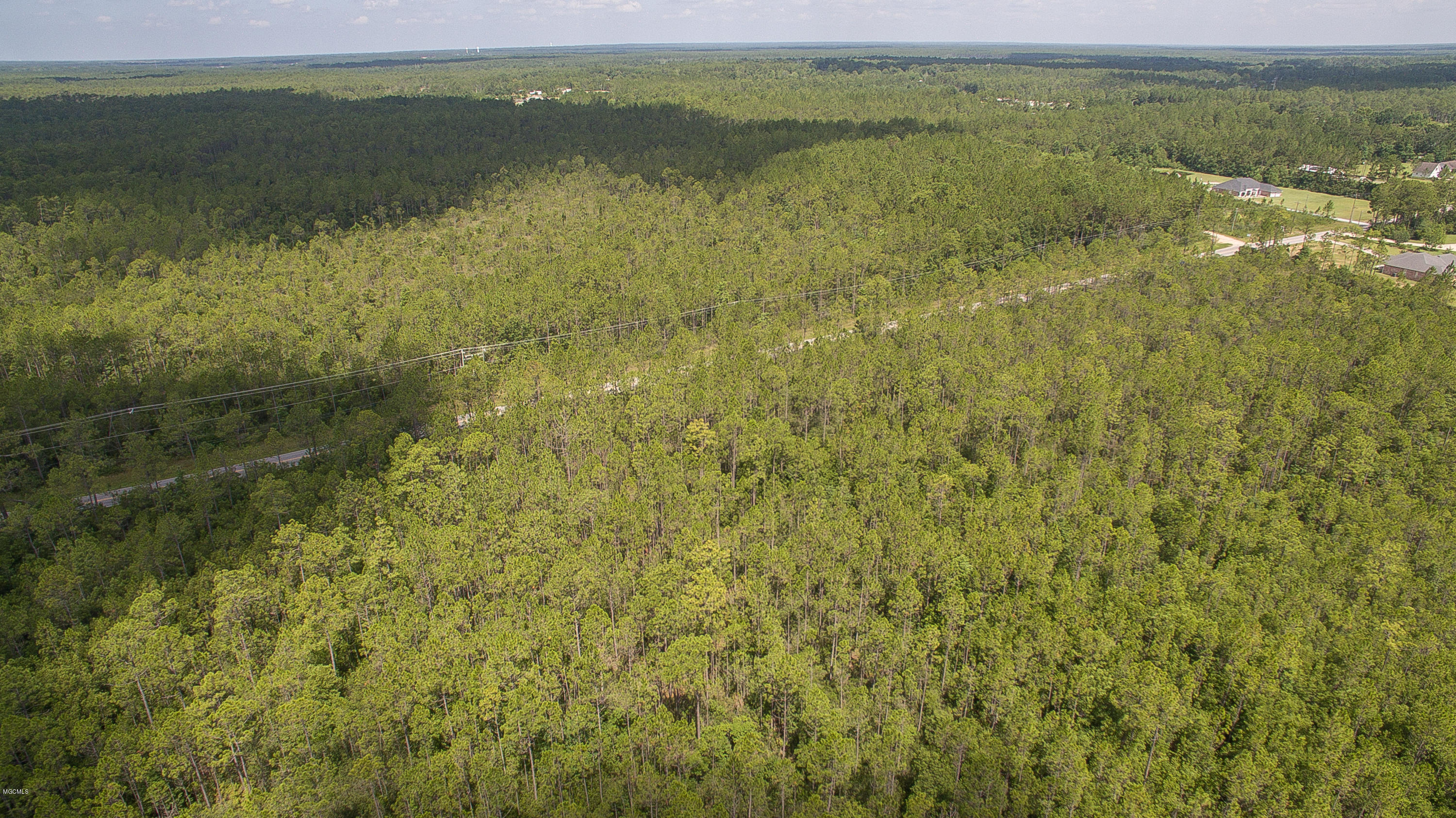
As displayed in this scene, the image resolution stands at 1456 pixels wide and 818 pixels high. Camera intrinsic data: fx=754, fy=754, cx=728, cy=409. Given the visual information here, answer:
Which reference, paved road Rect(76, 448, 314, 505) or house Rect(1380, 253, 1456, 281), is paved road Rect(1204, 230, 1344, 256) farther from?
paved road Rect(76, 448, 314, 505)

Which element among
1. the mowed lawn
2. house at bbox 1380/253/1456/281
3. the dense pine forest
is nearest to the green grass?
the dense pine forest

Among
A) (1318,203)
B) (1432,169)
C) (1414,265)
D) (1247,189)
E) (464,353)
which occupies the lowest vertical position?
(464,353)

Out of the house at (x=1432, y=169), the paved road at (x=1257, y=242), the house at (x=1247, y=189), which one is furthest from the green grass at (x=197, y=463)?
the house at (x=1432, y=169)

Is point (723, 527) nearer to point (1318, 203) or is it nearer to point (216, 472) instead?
point (216, 472)

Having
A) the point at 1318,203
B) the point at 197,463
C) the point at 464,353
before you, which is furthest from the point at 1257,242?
the point at 197,463

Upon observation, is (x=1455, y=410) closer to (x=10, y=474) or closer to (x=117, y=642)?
(x=117, y=642)

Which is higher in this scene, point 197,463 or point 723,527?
point 197,463

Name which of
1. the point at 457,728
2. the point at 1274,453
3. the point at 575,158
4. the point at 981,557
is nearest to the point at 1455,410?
the point at 1274,453
